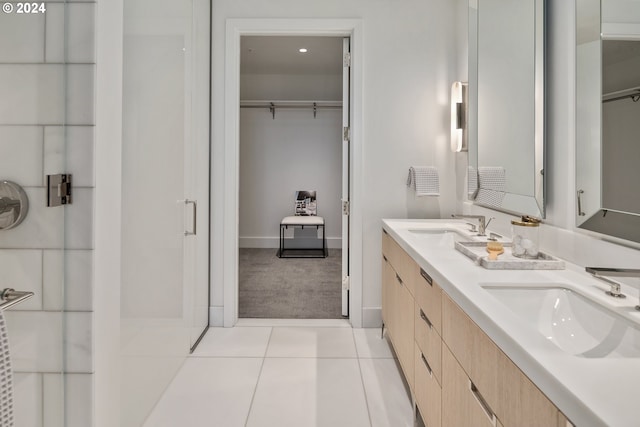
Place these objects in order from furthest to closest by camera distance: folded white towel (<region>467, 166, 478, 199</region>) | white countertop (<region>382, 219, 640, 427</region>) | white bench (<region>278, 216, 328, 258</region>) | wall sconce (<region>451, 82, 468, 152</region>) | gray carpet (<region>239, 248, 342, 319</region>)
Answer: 1. white bench (<region>278, 216, 328, 258</region>)
2. gray carpet (<region>239, 248, 342, 319</region>)
3. wall sconce (<region>451, 82, 468, 152</region>)
4. folded white towel (<region>467, 166, 478, 199</region>)
5. white countertop (<region>382, 219, 640, 427</region>)

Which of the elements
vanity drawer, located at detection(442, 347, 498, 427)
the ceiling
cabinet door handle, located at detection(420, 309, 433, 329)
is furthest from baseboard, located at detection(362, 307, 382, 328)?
the ceiling

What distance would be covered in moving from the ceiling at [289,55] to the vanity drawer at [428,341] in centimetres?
365

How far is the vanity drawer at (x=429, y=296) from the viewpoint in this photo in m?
1.45

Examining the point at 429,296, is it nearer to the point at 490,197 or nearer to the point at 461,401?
the point at 461,401

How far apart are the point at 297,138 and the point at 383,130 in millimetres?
3363

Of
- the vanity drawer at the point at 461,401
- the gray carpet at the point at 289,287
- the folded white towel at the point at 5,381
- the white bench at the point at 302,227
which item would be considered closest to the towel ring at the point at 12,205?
the folded white towel at the point at 5,381

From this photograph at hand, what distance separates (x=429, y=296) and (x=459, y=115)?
1709 millimetres

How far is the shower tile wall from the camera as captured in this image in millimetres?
1037

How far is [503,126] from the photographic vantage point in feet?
7.04

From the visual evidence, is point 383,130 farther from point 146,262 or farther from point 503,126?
point 146,262

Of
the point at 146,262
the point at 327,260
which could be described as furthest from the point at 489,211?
the point at 327,260

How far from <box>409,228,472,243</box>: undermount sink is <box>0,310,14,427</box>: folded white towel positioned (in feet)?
6.43

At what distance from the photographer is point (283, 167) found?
6258 mm

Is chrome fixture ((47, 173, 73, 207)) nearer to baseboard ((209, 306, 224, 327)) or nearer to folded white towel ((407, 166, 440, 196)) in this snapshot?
baseboard ((209, 306, 224, 327))
